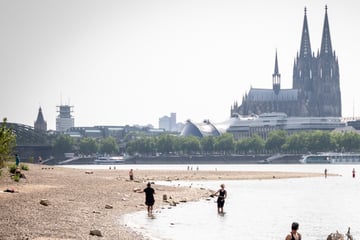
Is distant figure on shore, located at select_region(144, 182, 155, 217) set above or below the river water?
above

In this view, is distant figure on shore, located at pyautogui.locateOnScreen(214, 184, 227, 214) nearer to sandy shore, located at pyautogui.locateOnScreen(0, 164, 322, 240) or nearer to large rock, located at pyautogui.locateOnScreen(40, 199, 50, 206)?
sandy shore, located at pyautogui.locateOnScreen(0, 164, 322, 240)

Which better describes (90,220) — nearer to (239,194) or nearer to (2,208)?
(2,208)

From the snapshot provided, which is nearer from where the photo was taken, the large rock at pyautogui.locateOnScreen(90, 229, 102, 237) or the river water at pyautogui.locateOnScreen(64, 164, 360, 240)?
the large rock at pyautogui.locateOnScreen(90, 229, 102, 237)

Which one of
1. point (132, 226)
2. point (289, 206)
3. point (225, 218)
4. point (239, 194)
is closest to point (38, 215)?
point (132, 226)

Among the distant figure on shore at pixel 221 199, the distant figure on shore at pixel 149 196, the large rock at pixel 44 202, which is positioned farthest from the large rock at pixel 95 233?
the distant figure on shore at pixel 221 199

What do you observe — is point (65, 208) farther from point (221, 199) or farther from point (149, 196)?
point (221, 199)

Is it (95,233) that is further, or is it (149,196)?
(149,196)

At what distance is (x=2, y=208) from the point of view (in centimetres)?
4084

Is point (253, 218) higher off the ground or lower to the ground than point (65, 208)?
lower

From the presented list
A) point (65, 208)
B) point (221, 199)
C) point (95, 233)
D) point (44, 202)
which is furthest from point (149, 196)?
point (95, 233)

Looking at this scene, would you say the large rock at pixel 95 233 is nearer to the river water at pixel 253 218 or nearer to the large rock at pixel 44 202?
the river water at pixel 253 218

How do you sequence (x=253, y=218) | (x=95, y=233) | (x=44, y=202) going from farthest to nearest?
(x=253, y=218), (x=44, y=202), (x=95, y=233)

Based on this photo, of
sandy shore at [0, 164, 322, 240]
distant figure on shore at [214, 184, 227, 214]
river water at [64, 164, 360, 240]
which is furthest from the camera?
distant figure on shore at [214, 184, 227, 214]

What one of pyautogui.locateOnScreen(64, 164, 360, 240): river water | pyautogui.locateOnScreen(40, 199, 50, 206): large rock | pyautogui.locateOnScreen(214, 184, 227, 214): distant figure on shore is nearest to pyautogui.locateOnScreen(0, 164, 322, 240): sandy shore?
pyautogui.locateOnScreen(40, 199, 50, 206): large rock
